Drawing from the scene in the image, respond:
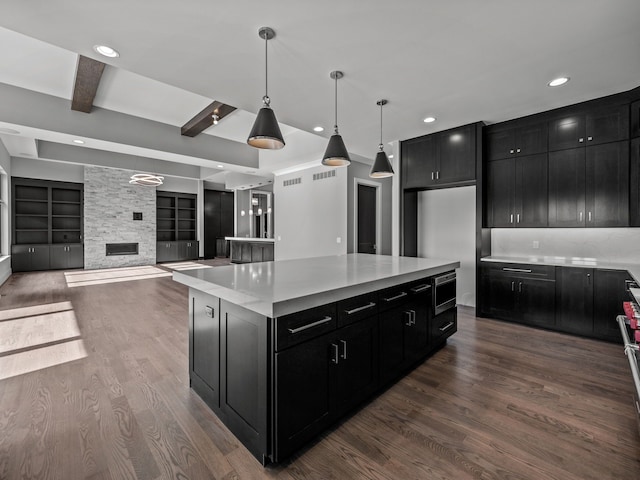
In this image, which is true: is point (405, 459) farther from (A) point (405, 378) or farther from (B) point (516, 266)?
(B) point (516, 266)

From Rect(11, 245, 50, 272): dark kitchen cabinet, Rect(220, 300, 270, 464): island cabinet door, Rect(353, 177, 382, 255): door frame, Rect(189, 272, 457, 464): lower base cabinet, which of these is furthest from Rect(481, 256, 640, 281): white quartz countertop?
Rect(11, 245, 50, 272): dark kitchen cabinet

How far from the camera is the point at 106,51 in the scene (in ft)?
8.49

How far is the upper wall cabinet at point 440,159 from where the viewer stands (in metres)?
4.45

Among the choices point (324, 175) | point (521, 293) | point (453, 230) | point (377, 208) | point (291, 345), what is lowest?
point (521, 293)

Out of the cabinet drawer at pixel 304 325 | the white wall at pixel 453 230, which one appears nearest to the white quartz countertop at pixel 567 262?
the white wall at pixel 453 230

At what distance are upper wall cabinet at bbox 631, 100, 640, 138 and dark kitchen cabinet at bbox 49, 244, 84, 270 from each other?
12751mm

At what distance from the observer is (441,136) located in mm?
4715

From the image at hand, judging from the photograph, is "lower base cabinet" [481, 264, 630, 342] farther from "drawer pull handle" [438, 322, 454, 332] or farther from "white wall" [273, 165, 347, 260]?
"white wall" [273, 165, 347, 260]

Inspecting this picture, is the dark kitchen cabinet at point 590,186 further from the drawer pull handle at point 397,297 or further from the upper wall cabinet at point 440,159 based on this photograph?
the drawer pull handle at point 397,297

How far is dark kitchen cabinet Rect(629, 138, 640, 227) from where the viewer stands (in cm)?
337

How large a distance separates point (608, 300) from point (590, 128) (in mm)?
2047

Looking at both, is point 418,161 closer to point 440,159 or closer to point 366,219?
point 440,159

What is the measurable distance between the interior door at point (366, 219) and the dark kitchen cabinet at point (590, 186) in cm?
364

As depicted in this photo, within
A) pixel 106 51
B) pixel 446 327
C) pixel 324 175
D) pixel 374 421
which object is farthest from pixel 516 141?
pixel 106 51
